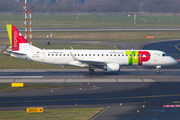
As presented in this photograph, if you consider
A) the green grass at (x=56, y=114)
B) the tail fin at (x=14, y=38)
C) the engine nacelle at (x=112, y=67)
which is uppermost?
the tail fin at (x=14, y=38)

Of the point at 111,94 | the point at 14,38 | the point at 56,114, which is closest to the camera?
the point at 56,114

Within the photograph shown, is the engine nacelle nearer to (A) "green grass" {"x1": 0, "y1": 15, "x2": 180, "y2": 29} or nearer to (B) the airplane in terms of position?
(B) the airplane

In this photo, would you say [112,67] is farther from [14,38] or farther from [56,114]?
[56,114]

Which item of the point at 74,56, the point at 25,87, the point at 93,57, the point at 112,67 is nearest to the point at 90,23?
the point at 93,57

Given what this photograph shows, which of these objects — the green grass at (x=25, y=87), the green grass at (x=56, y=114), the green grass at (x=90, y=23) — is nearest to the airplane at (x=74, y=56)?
the green grass at (x=25, y=87)

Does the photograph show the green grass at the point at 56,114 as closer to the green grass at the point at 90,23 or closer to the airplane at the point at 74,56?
the airplane at the point at 74,56

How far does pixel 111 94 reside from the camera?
Answer: 34688 mm

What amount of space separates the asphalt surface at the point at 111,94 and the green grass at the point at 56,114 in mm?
1229

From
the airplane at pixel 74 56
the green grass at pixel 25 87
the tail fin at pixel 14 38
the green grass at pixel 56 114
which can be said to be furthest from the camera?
the tail fin at pixel 14 38

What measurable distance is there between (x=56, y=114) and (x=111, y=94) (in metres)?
9.32

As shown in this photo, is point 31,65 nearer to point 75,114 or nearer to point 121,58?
point 121,58

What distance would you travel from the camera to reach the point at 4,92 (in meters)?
35.6

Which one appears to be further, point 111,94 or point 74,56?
point 74,56

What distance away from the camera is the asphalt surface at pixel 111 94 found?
1123 inches
